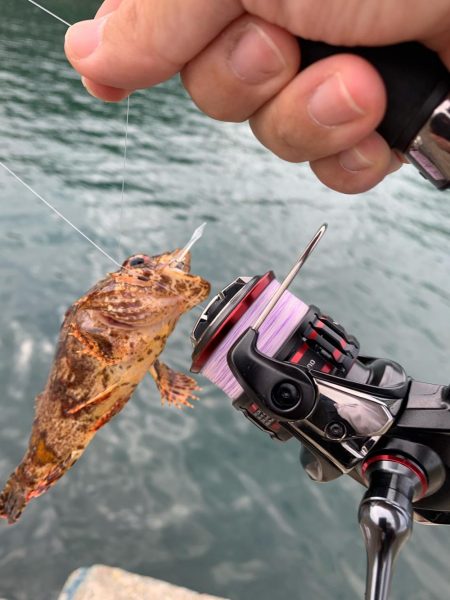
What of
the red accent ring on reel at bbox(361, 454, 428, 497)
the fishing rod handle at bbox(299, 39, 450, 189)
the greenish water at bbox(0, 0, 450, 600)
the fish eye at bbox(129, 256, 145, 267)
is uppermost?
the fishing rod handle at bbox(299, 39, 450, 189)

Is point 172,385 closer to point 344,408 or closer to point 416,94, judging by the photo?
point 344,408

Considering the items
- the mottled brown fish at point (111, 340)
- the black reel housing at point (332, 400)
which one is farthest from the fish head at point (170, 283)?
the black reel housing at point (332, 400)

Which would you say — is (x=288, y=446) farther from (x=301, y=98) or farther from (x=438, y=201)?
(x=438, y=201)

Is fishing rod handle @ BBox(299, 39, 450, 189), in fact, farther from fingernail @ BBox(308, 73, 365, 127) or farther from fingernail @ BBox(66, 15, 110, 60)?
fingernail @ BBox(66, 15, 110, 60)

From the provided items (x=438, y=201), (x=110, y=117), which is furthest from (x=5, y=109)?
(x=438, y=201)

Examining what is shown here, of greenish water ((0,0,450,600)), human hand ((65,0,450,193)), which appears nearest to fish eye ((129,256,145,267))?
human hand ((65,0,450,193))
